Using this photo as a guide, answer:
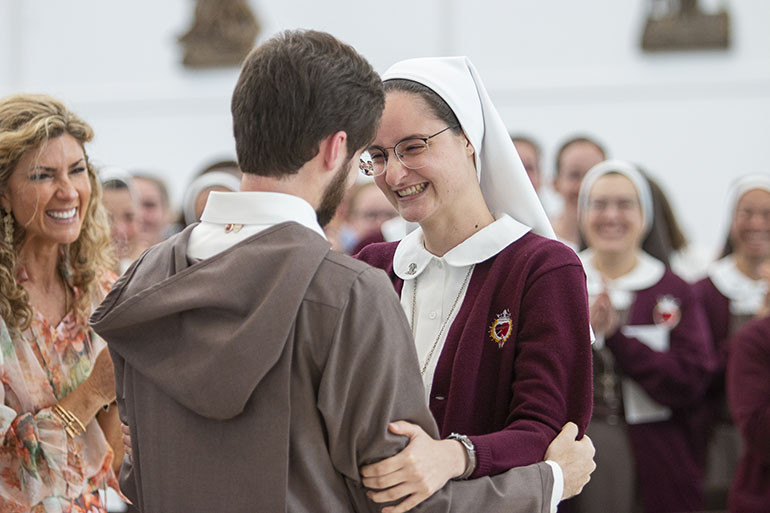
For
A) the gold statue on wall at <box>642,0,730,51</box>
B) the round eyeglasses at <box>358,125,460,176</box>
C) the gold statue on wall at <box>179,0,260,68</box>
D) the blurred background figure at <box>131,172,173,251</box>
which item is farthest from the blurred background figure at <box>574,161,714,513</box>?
the gold statue on wall at <box>179,0,260,68</box>

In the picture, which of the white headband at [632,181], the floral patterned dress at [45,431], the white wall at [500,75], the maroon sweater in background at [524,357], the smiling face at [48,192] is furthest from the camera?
the white wall at [500,75]

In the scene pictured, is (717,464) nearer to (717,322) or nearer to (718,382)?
(718,382)

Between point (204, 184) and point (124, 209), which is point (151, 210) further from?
point (204, 184)

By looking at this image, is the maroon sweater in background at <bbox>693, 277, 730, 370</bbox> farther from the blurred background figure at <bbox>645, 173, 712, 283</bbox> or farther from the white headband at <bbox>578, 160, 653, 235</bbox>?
the white headband at <bbox>578, 160, 653, 235</bbox>

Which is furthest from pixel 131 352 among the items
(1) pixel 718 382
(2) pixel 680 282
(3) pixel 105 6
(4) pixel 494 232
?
(3) pixel 105 6

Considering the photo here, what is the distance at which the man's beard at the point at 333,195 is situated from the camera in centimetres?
207

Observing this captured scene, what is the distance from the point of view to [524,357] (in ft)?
7.83

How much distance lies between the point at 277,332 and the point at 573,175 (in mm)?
4253

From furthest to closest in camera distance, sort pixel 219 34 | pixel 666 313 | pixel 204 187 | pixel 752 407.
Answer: pixel 219 34 → pixel 204 187 → pixel 666 313 → pixel 752 407

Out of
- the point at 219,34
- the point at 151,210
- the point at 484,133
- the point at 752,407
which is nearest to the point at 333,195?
the point at 484,133

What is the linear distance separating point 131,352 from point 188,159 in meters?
8.54

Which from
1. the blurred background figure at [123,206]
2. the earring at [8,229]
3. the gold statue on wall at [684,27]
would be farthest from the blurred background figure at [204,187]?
the gold statue on wall at [684,27]

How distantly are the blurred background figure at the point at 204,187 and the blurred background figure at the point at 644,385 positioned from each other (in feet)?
6.76

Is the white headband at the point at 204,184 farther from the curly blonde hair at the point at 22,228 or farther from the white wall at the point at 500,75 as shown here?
the white wall at the point at 500,75
